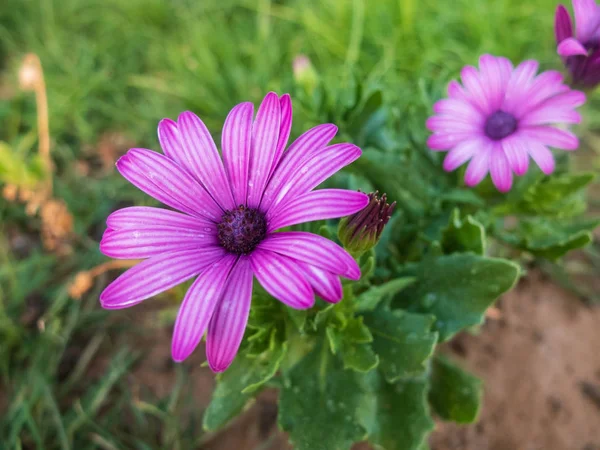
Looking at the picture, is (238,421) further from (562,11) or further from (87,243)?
(562,11)

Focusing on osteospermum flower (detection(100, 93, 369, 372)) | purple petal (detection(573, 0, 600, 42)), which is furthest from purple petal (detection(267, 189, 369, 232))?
purple petal (detection(573, 0, 600, 42))

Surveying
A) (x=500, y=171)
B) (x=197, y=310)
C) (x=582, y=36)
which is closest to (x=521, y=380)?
(x=500, y=171)

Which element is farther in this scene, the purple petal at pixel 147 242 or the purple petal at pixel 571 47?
the purple petal at pixel 571 47

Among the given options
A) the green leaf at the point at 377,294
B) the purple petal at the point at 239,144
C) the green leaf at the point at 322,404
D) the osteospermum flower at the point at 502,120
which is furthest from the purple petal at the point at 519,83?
the green leaf at the point at 322,404

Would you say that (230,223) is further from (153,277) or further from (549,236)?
(549,236)

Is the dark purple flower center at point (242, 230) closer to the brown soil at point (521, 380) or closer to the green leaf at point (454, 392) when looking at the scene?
the green leaf at point (454, 392)
